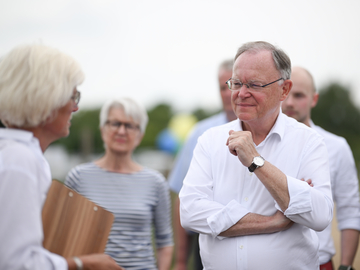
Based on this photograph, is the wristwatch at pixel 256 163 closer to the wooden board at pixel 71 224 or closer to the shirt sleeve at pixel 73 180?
the wooden board at pixel 71 224

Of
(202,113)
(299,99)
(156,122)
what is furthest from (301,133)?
(156,122)

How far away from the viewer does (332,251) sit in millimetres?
3180

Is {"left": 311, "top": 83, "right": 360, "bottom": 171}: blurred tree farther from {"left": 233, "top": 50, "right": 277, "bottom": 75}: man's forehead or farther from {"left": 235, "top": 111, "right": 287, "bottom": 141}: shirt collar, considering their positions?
{"left": 233, "top": 50, "right": 277, "bottom": 75}: man's forehead

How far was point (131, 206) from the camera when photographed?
3.49 meters

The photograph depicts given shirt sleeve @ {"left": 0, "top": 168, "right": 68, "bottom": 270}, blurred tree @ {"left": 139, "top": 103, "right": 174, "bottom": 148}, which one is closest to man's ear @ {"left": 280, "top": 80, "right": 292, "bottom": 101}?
shirt sleeve @ {"left": 0, "top": 168, "right": 68, "bottom": 270}

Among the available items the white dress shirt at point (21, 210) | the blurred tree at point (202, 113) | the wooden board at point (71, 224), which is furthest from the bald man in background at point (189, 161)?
the blurred tree at point (202, 113)

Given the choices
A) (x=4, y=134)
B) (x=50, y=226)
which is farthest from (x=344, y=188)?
(x=4, y=134)

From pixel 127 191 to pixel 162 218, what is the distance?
1.36 feet

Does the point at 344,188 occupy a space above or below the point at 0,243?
below

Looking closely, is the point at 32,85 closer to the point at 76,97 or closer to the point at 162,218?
the point at 76,97

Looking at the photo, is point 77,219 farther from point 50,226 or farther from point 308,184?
point 308,184

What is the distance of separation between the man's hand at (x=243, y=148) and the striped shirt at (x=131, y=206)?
1.43m

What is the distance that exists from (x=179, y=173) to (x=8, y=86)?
2698 mm

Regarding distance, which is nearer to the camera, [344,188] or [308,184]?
[308,184]
